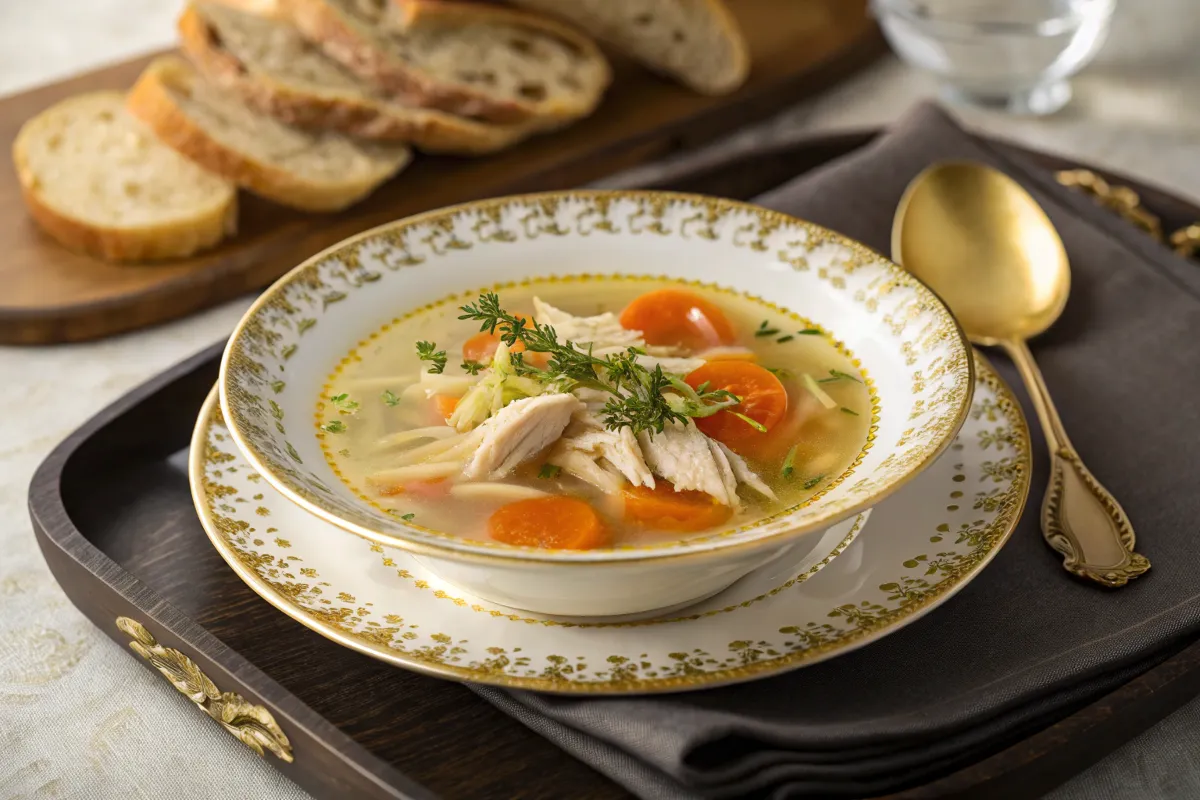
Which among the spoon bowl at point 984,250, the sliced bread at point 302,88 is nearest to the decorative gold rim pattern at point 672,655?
the spoon bowl at point 984,250

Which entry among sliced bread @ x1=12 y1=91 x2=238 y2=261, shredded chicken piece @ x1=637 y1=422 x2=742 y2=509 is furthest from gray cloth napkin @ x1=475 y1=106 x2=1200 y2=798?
sliced bread @ x1=12 y1=91 x2=238 y2=261

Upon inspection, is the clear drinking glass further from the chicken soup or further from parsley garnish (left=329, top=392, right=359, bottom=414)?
parsley garnish (left=329, top=392, right=359, bottom=414)

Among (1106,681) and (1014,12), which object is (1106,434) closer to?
(1106,681)

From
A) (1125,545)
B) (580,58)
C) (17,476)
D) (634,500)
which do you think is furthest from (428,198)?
(1125,545)

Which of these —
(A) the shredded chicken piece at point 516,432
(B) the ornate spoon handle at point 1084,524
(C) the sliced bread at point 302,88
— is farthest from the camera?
(C) the sliced bread at point 302,88

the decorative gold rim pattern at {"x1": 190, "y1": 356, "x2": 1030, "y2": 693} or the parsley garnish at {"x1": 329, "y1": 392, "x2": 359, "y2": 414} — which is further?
the parsley garnish at {"x1": 329, "y1": 392, "x2": 359, "y2": 414}

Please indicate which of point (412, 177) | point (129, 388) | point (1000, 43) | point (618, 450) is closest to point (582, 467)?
point (618, 450)

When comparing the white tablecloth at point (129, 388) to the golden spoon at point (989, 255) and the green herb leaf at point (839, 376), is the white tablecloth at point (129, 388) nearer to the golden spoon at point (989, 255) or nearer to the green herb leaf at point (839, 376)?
the green herb leaf at point (839, 376)

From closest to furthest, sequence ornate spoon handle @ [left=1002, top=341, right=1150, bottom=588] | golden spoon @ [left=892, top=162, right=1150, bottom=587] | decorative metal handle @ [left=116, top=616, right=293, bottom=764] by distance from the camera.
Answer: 1. decorative metal handle @ [left=116, top=616, right=293, bottom=764]
2. ornate spoon handle @ [left=1002, top=341, right=1150, bottom=588]
3. golden spoon @ [left=892, top=162, right=1150, bottom=587]
